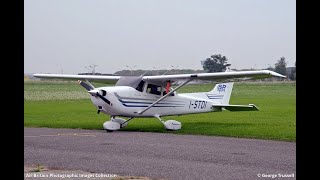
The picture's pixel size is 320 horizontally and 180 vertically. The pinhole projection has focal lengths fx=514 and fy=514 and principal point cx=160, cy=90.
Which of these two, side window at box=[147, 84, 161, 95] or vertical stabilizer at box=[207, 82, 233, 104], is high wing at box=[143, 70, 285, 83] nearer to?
side window at box=[147, 84, 161, 95]

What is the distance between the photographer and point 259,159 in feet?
30.5

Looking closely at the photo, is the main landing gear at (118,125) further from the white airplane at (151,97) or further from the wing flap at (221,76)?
the wing flap at (221,76)

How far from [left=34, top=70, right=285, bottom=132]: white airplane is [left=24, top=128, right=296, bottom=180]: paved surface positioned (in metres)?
1.80

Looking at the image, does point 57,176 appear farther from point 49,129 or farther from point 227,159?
point 49,129

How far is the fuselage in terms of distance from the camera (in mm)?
16047

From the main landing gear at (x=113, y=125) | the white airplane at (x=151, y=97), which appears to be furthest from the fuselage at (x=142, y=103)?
the main landing gear at (x=113, y=125)

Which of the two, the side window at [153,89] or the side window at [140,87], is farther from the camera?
the side window at [153,89]

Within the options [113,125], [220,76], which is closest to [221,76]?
[220,76]

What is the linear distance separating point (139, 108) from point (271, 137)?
5.04 metres

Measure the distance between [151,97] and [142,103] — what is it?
20.5 inches

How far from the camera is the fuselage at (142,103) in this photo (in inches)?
632

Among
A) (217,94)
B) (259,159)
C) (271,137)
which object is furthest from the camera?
(217,94)

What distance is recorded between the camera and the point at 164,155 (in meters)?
9.95
